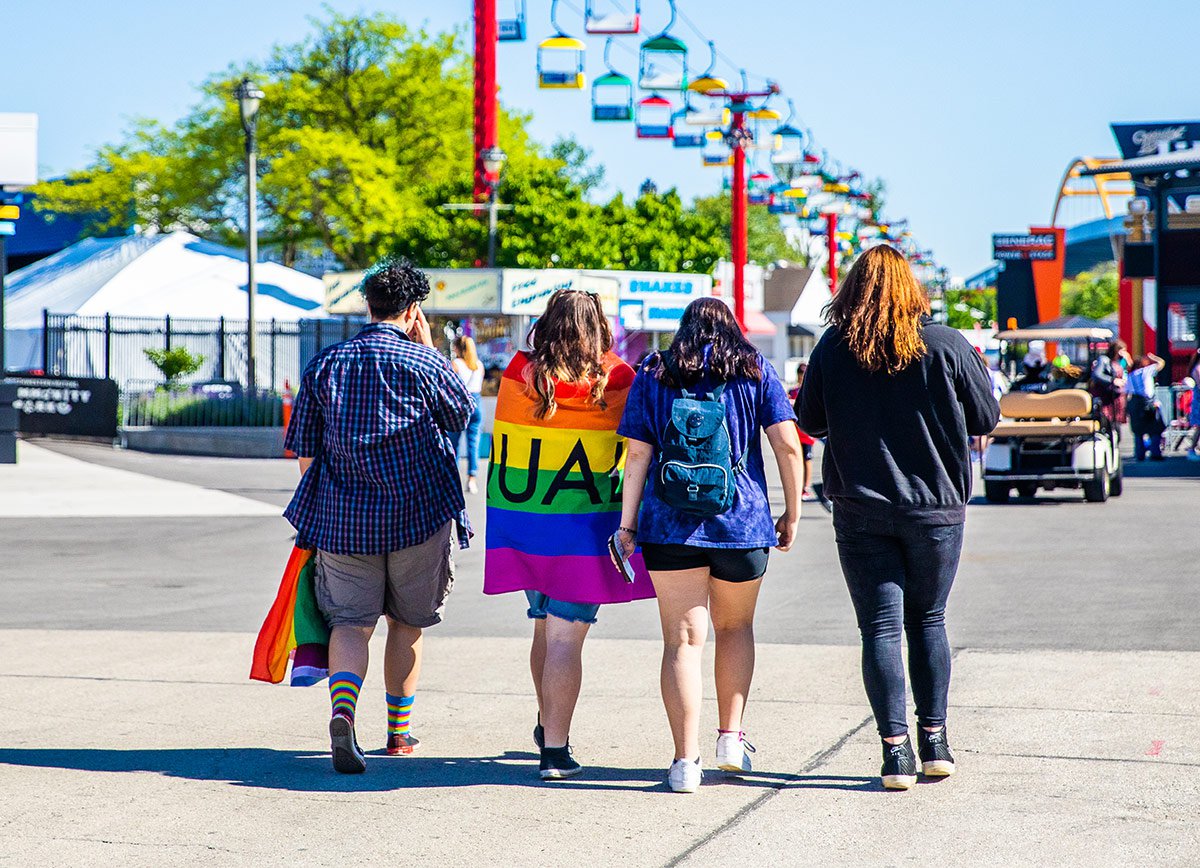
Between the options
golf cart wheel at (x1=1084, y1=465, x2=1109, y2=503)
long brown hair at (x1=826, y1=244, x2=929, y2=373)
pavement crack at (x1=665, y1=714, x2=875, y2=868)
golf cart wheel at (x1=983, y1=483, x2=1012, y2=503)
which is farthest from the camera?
golf cart wheel at (x1=983, y1=483, x2=1012, y2=503)

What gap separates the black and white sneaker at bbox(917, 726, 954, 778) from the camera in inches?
205

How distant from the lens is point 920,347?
5.07 m

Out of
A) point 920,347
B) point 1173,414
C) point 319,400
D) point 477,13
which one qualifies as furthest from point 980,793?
point 477,13

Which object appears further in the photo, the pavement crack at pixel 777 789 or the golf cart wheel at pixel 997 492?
the golf cart wheel at pixel 997 492

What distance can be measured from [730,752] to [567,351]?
1460 millimetres

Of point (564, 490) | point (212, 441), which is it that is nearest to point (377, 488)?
point (564, 490)

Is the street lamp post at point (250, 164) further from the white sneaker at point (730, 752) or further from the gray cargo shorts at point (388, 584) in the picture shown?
the white sneaker at point (730, 752)

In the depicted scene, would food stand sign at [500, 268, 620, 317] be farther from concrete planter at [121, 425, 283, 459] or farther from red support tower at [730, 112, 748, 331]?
concrete planter at [121, 425, 283, 459]

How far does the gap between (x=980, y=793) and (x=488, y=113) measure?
30114mm

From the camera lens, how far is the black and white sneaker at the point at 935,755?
5.20 metres

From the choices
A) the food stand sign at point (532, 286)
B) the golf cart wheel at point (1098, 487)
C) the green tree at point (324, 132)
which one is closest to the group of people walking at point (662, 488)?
the golf cart wheel at point (1098, 487)

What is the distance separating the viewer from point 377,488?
17.9ft

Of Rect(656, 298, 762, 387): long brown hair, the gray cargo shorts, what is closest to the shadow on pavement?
the gray cargo shorts

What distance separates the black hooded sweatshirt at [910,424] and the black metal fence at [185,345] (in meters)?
26.2
